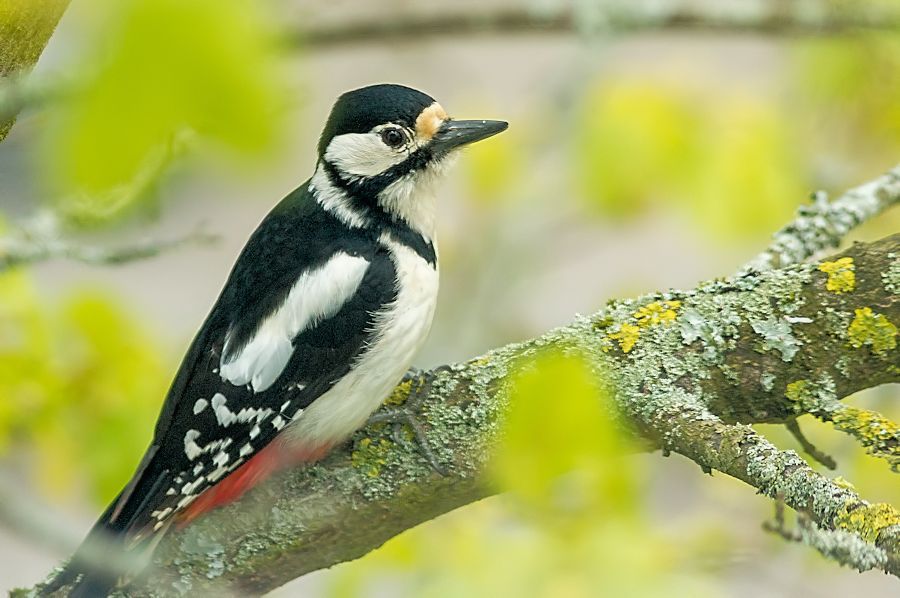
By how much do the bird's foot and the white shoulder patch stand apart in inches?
9.0

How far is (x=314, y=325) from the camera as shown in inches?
78.1

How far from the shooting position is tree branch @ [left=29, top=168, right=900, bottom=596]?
1.40 m

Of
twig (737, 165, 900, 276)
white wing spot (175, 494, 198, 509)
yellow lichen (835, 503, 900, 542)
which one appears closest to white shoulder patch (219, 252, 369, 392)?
white wing spot (175, 494, 198, 509)

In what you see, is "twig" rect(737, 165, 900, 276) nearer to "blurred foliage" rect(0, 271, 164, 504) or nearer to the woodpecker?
the woodpecker

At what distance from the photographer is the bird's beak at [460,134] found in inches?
84.8

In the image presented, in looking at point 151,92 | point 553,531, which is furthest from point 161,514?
point 151,92

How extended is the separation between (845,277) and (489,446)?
0.52 metres

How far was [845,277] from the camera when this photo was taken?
57.0 inches

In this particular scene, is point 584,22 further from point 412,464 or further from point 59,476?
point 59,476

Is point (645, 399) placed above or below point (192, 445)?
above

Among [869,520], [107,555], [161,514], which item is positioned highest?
[869,520]

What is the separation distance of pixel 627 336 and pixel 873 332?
0.31 meters

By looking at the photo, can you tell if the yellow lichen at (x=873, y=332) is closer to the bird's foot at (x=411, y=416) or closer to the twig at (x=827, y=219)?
the twig at (x=827, y=219)

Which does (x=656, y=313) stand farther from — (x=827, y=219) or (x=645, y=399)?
(x=827, y=219)
